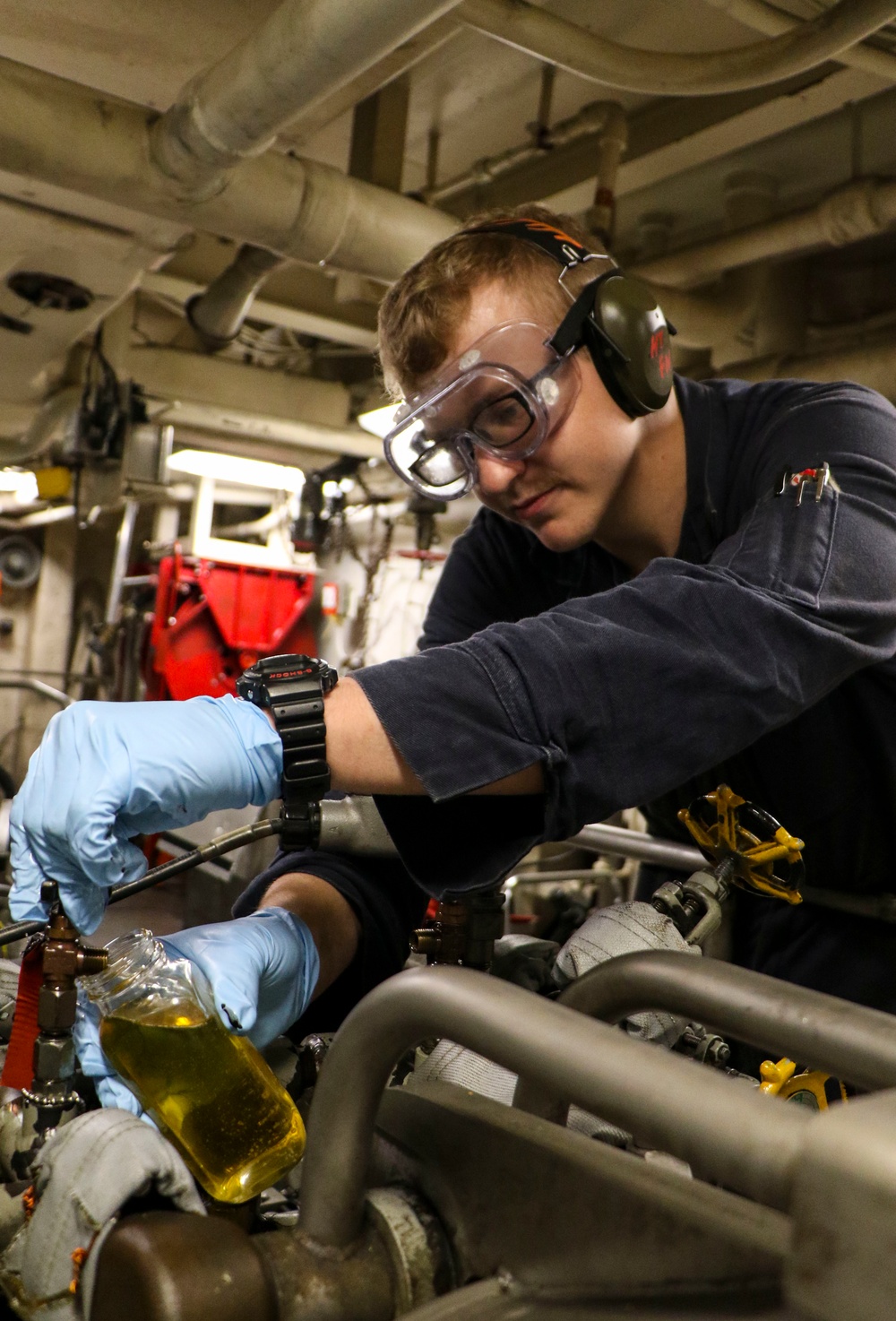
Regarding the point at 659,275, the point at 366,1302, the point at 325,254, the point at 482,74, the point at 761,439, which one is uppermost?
the point at 482,74

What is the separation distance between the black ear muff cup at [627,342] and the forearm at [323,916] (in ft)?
2.52

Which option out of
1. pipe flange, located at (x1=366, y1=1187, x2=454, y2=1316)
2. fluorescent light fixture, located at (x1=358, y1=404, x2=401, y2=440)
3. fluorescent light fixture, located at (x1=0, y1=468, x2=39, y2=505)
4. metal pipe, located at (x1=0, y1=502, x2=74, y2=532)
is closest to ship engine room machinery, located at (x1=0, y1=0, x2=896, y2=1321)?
pipe flange, located at (x1=366, y1=1187, x2=454, y2=1316)

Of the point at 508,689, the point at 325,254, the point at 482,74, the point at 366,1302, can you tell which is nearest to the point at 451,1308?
the point at 366,1302

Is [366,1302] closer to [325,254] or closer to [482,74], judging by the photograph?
[325,254]

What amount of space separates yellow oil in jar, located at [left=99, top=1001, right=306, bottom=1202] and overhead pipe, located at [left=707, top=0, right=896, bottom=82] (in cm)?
237

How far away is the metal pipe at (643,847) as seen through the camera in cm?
180

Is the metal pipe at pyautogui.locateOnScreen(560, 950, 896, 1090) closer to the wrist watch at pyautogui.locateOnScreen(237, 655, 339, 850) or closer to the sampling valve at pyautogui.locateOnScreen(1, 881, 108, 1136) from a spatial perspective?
the wrist watch at pyautogui.locateOnScreen(237, 655, 339, 850)

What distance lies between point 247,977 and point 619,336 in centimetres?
90

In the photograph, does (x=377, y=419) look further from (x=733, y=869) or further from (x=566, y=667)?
(x=566, y=667)

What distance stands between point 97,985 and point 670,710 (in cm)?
63

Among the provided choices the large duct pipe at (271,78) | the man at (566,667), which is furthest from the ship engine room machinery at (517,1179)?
the large duct pipe at (271,78)

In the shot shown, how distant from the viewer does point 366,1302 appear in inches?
30.4

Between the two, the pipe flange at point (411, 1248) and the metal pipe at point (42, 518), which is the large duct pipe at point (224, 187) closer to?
the pipe flange at point (411, 1248)

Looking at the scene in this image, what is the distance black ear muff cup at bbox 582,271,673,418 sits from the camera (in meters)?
1.37
